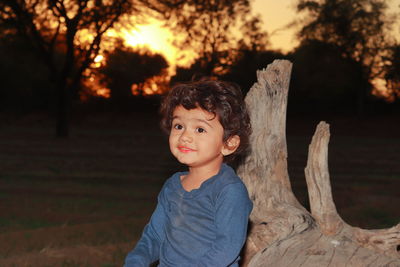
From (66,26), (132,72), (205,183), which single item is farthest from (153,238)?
(132,72)

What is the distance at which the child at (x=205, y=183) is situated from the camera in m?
2.42

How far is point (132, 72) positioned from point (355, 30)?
1634 centimetres

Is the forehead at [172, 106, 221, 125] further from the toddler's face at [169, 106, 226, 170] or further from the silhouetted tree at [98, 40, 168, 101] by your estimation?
the silhouetted tree at [98, 40, 168, 101]

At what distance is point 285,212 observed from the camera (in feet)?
14.6

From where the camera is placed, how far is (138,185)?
11.9 m

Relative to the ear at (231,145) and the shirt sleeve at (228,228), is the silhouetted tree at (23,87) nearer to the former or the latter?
the ear at (231,145)

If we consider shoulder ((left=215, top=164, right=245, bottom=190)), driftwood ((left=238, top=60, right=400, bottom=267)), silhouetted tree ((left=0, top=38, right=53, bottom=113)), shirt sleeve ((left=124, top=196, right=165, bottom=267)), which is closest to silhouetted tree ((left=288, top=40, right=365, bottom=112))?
silhouetted tree ((left=0, top=38, right=53, bottom=113))

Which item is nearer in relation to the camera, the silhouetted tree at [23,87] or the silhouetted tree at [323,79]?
the silhouetted tree at [323,79]

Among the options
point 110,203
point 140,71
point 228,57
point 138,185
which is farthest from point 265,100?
point 140,71

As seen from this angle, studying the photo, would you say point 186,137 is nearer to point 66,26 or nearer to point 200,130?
point 200,130

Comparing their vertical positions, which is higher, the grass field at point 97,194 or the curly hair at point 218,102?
the curly hair at point 218,102

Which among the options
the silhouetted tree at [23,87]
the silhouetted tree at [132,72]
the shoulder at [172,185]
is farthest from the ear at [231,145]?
the silhouetted tree at [23,87]

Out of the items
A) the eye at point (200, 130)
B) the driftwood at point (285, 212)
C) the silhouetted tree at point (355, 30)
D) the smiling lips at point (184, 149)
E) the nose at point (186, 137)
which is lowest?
the driftwood at point (285, 212)

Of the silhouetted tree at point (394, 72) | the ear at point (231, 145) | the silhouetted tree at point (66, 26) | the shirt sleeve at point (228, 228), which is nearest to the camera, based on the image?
the shirt sleeve at point (228, 228)
